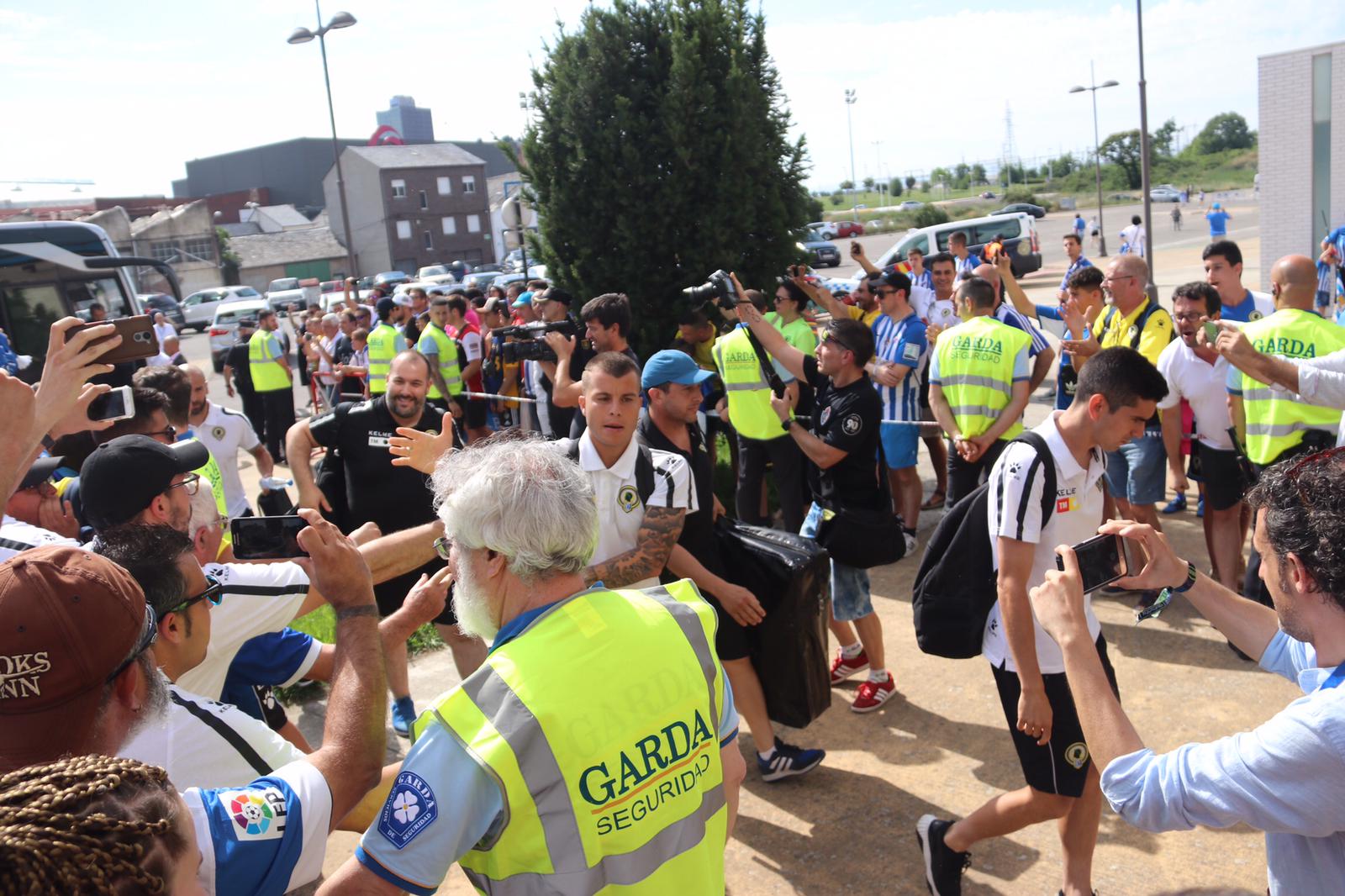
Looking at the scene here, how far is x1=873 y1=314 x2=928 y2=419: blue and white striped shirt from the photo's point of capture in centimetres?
781

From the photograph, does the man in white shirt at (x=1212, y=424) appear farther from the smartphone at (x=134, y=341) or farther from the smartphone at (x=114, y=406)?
the smartphone at (x=114, y=406)

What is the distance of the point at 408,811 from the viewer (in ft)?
5.90

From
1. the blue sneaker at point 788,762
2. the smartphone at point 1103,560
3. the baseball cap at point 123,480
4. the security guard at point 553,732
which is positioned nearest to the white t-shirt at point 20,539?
the baseball cap at point 123,480

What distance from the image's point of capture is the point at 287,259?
65.1 metres

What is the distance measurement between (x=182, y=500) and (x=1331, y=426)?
216 inches

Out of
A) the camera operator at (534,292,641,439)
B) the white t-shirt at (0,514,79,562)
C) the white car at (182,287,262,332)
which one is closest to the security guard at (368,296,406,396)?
the camera operator at (534,292,641,439)

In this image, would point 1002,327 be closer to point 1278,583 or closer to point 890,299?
point 890,299

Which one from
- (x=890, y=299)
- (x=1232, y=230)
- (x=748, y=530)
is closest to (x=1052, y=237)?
(x=1232, y=230)

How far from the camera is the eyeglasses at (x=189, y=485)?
10.0 ft

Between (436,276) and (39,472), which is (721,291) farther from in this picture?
(436,276)

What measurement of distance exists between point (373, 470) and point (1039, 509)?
A: 11.5ft

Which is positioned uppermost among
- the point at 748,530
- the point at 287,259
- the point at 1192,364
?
the point at 287,259

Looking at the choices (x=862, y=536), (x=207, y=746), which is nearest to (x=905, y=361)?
(x=862, y=536)

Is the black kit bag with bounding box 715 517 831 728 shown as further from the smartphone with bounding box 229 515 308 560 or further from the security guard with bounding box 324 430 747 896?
the smartphone with bounding box 229 515 308 560
